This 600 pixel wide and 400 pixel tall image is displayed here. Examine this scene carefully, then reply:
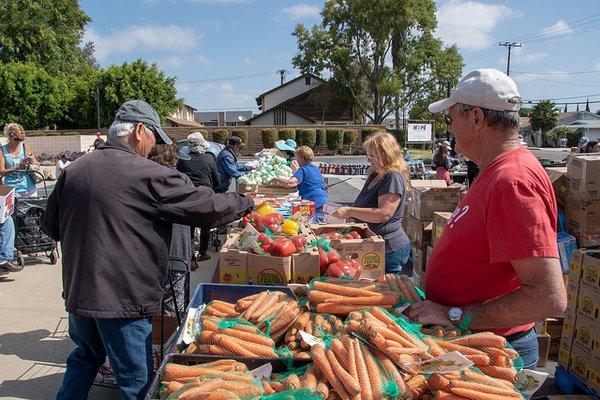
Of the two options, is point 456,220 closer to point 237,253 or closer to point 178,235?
point 237,253

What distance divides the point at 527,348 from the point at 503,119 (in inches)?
40.3

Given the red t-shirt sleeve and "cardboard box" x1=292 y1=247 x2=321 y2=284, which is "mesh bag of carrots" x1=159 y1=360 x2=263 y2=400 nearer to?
the red t-shirt sleeve

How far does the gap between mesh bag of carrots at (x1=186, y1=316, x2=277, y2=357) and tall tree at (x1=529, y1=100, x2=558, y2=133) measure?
6334 centimetres

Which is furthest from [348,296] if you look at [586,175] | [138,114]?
[586,175]

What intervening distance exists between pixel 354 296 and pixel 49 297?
16.5 ft

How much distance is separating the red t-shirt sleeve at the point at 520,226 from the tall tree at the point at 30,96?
1640 inches

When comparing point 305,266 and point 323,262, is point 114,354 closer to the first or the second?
point 305,266

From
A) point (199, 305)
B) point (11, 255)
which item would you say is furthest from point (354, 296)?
point (11, 255)

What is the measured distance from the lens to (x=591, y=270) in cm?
356

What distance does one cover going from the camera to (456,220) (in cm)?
212

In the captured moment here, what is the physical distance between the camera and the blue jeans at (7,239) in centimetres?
650

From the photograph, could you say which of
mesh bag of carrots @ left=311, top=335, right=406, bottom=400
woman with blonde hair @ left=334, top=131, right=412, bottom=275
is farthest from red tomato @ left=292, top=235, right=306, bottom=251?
→ mesh bag of carrots @ left=311, top=335, right=406, bottom=400

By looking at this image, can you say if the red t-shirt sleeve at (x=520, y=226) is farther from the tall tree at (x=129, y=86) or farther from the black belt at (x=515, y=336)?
the tall tree at (x=129, y=86)

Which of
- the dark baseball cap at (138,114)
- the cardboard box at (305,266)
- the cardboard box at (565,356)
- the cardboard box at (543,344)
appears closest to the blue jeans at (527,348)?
the cardboard box at (305,266)
